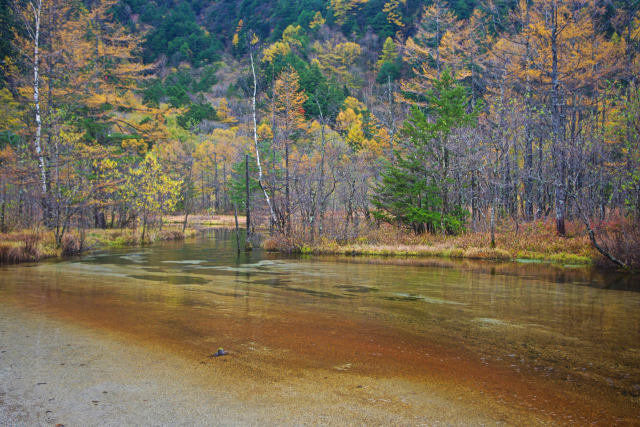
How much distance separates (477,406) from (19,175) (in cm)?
2155

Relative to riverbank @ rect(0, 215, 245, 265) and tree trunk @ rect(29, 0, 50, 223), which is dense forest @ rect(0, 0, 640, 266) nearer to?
tree trunk @ rect(29, 0, 50, 223)

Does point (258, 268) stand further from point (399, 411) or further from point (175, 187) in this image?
point (175, 187)

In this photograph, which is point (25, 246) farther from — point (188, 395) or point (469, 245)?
point (469, 245)

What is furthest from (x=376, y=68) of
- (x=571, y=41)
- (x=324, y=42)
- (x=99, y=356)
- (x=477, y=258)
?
(x=99, y=356)

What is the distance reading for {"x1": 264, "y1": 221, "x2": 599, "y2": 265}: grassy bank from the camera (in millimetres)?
16703

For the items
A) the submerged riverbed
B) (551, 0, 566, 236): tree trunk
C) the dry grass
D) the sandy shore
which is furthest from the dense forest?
the sandy shore

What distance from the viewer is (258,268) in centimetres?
1545

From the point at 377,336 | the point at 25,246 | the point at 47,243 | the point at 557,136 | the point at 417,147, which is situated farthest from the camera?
the point at 417,147

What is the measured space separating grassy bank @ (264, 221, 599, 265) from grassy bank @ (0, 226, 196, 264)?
8.86 metres

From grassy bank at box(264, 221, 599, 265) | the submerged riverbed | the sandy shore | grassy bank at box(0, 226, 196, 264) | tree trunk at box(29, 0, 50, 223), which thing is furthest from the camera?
tree trunk at box(29, 0, 50, 223)

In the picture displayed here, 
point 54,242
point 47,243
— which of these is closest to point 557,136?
point 54,242

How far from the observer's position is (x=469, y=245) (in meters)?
18.9

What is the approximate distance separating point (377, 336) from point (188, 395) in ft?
10.4

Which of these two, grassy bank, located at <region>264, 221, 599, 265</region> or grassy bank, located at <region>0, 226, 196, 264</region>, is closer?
grassy bank, located at <region>0, 226, 196, 264</region>
